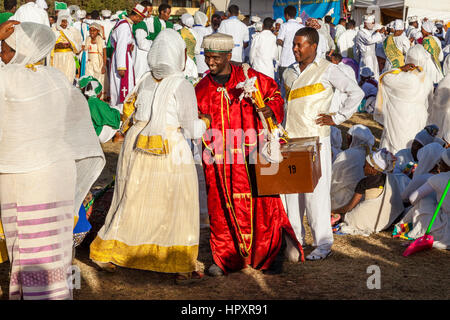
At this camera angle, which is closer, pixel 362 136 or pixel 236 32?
pixel 362 136

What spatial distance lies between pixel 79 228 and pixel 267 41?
26.3ft

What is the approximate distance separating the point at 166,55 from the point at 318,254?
6.97ft

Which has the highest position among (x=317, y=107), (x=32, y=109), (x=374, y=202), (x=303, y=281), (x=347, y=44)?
(x=347, y=44)

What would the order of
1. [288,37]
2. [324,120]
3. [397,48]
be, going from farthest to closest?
[397,48] → [288,37] → [324,120]

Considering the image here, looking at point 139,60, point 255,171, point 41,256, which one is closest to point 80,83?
point 255,171

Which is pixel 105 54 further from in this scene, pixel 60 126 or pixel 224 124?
pixel 60 126

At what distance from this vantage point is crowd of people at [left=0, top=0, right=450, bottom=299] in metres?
3.88

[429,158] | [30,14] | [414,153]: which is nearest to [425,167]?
[429,158]

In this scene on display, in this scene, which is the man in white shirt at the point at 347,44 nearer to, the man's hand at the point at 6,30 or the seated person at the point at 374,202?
the seated person at the point at 374,202

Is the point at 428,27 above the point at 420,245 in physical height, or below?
above

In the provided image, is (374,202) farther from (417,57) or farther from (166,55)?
(417,57)

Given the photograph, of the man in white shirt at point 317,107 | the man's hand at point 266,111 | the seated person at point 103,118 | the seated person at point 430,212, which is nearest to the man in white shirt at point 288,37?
the seated person at point 430,212

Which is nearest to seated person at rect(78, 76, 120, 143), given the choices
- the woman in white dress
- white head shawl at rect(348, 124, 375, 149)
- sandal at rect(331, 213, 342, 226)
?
the woman in white dress

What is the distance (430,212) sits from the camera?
20.7 ft
